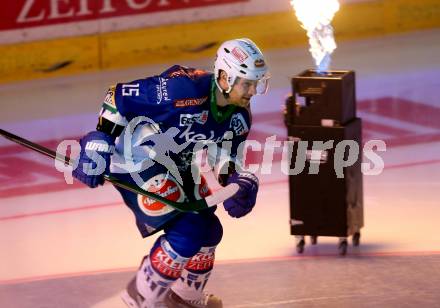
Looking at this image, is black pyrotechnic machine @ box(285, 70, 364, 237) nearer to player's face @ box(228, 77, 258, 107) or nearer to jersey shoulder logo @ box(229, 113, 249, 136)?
jersey shoulder logo @ box(229, 113, 249, 136)

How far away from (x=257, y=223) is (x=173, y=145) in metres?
2.07

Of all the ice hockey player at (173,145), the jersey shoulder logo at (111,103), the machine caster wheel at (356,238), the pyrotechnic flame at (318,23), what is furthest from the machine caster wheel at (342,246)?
the jersey shoulder logo at (111,103)

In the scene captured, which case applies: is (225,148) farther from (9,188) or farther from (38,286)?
(9,188)

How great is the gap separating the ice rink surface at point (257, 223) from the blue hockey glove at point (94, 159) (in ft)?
3.30

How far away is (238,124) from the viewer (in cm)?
661

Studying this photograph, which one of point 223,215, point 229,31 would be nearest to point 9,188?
point 223,215

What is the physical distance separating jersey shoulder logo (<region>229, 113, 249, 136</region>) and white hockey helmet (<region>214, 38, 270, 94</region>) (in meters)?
0.19

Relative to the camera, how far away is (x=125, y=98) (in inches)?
255

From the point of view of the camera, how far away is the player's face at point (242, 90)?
6391 mm

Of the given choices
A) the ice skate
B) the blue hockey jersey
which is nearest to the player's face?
the blue hockey jersey

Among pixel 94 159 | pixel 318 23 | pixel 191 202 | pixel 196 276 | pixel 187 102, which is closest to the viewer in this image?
pixel 94 159

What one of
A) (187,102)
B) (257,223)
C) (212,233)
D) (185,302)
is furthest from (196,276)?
(257,223)

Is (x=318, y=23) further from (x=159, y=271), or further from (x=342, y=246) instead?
(x=159, y=271)

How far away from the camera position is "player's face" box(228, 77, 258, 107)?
639 centimetres
